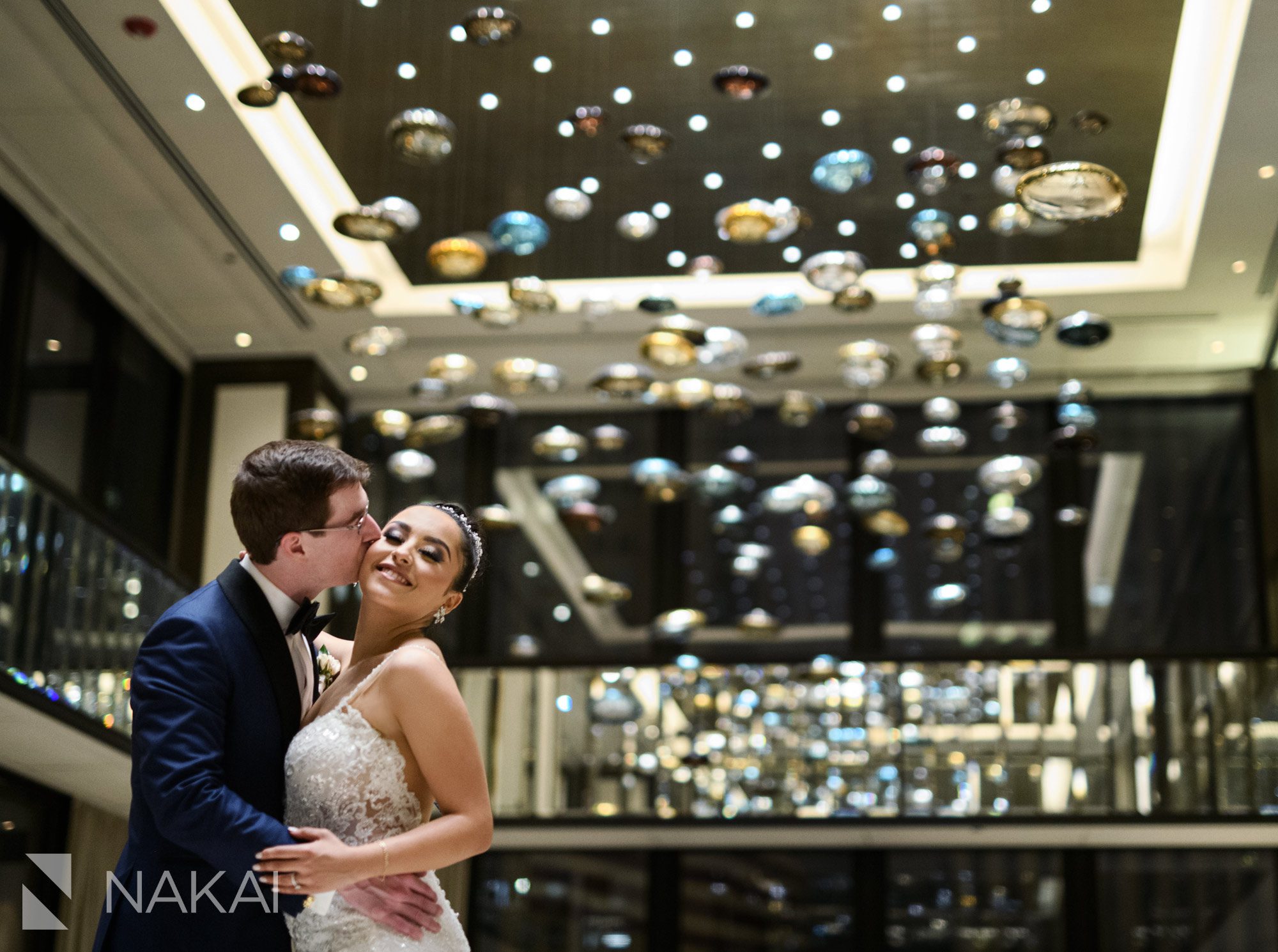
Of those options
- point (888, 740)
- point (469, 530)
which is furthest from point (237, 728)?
point (888, 740)

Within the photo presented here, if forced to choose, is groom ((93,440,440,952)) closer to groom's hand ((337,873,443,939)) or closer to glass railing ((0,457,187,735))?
groom's hand ((337,873,443,939))

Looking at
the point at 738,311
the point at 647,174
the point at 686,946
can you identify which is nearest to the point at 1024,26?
the point at 647,174

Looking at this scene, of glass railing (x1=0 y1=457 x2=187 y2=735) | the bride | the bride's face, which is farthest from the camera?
glass railing (x1=0 y1=457 x2=187 y2=735)

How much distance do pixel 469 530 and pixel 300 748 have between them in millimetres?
565

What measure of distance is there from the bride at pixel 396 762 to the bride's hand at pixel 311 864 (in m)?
0.07

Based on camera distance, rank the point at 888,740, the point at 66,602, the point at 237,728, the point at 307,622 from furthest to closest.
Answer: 1. the point at 888,740
2. the point at 66,602
3. the point at 307,622
4. the point at 237,728

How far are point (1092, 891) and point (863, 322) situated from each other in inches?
199

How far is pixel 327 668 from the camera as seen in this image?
323 centimetres

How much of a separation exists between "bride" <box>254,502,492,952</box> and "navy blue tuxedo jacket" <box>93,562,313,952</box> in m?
0.10

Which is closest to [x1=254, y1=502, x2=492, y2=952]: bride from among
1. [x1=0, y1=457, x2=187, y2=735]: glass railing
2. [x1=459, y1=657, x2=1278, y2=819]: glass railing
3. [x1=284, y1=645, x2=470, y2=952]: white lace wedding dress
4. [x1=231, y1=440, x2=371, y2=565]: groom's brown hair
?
[x1=284, y1=645, x2=470, y2=952]: white lace wedding dress

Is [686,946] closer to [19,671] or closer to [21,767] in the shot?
[21,767]

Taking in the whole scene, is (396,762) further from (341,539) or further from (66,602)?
(66,602)

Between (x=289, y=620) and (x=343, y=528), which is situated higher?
(x=343, y=528)

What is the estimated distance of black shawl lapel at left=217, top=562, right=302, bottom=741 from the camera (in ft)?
9.01
